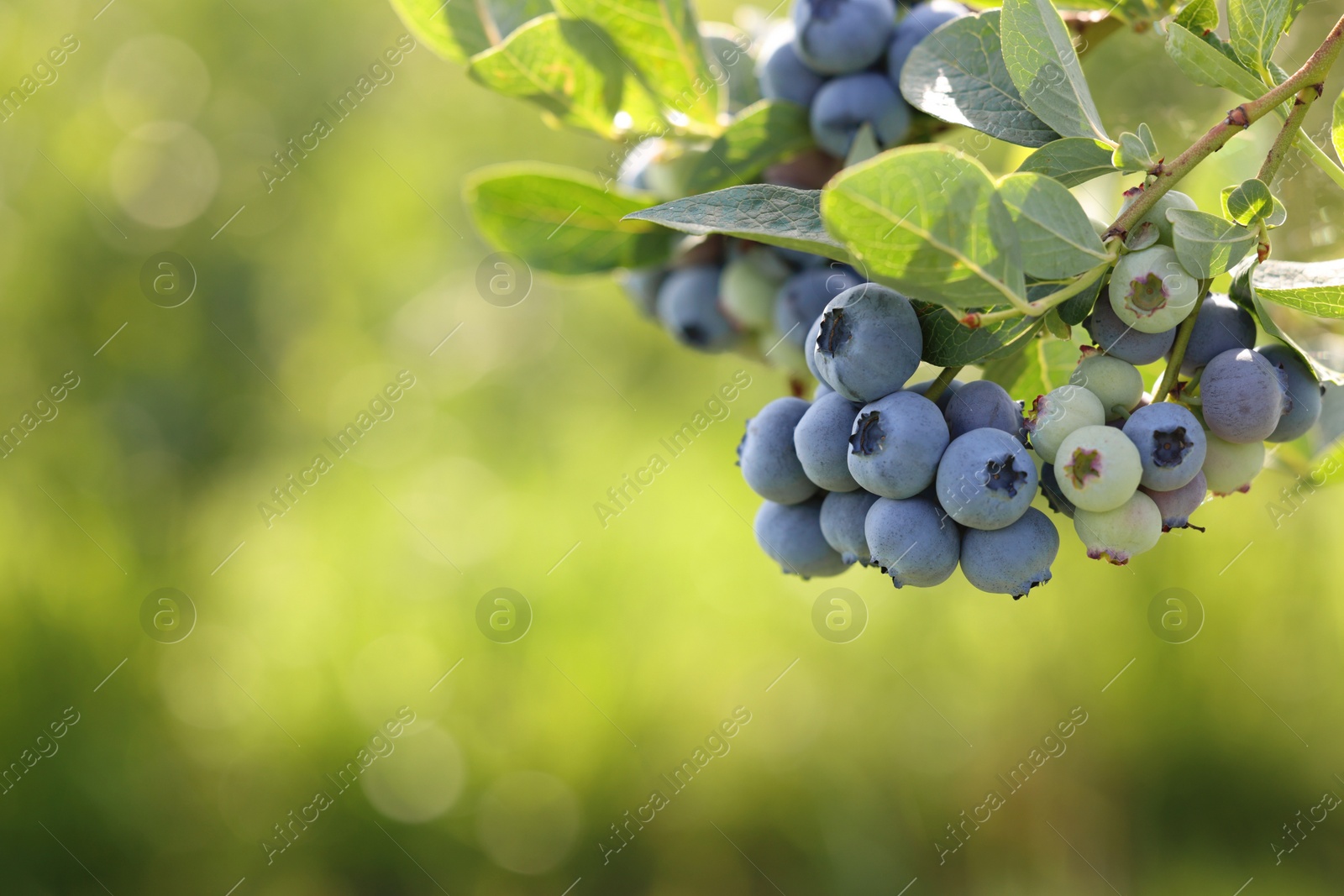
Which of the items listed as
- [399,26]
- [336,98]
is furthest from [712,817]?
[399,26]

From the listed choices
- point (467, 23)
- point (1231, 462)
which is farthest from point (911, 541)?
point (467, 23)

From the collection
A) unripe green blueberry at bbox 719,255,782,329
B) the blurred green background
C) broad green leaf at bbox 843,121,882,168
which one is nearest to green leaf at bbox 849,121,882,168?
broad green leaf at bbox 843,121,882,168

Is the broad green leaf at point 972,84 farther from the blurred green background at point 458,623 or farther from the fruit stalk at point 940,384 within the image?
the blurred green background at point 458,623

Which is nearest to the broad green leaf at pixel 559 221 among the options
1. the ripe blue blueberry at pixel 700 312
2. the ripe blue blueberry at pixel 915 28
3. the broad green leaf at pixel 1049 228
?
the ripe blue blueberry at pixel 700 312

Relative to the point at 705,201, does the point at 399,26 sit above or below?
below

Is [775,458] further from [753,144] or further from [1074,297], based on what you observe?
[753,144]

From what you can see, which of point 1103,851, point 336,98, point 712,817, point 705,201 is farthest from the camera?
point 336,98

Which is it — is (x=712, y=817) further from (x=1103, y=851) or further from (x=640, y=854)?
(x=1103, y=851)
